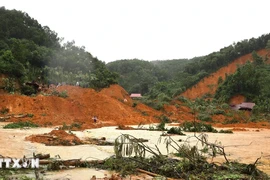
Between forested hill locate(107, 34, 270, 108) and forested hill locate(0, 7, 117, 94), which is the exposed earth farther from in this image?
forested hill locate(107, 34, 270, 108)

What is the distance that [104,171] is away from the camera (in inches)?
328

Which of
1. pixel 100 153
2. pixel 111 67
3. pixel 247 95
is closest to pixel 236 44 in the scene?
pixel 247 95

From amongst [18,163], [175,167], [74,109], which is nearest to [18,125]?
[74,109]

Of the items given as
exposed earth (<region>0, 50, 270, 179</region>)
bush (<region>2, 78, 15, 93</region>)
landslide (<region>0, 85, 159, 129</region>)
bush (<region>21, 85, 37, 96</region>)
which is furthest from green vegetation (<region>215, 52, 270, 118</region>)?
bush (<region>2, 78, 15, 93</region>)

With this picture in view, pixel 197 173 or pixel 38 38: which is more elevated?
pixel 38 38

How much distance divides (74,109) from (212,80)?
4856cm

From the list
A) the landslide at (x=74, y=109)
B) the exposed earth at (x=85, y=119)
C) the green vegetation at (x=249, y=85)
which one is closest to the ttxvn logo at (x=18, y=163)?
the exposed earth at (x=85, y=119)

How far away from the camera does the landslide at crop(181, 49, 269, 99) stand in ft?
236

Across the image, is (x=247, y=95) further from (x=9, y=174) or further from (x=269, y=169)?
(x=9, y=174)

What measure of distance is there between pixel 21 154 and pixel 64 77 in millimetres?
35885

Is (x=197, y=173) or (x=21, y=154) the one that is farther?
(x=21, y=154)

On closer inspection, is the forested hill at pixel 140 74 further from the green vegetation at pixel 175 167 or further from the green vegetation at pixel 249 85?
the green vegetation at pixel 175 167

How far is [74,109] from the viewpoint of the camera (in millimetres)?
33781

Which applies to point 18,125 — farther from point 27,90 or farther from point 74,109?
point 27,90
